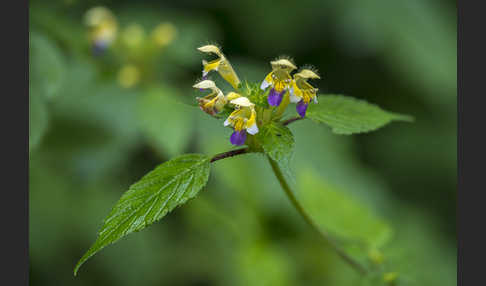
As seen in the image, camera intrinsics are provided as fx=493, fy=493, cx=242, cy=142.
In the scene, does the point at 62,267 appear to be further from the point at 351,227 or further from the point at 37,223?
the point at 351,227

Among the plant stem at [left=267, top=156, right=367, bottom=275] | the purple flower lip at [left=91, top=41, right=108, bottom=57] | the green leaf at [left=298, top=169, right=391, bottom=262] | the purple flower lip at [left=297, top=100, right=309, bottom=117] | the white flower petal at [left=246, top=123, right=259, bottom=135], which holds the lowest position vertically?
the green leaf at [left=298, top=169, right=391, bottom=262]

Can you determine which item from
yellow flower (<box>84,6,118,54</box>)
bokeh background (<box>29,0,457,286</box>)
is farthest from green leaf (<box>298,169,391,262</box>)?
yellow flower (<box>84,6,118,54</box>)

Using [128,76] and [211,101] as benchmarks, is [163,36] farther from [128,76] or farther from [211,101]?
[211,101]

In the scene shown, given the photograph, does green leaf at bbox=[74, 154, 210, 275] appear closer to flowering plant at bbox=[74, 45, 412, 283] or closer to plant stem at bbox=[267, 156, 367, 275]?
flowering plant at bbox=[74, 45, 412, 283]

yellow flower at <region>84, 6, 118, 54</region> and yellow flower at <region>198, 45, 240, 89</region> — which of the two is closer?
yellow flower at <region>198, 45, 240, 89</region>

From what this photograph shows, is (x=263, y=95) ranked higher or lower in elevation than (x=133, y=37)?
lower

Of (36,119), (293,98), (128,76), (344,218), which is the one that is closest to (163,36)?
(128,76)
